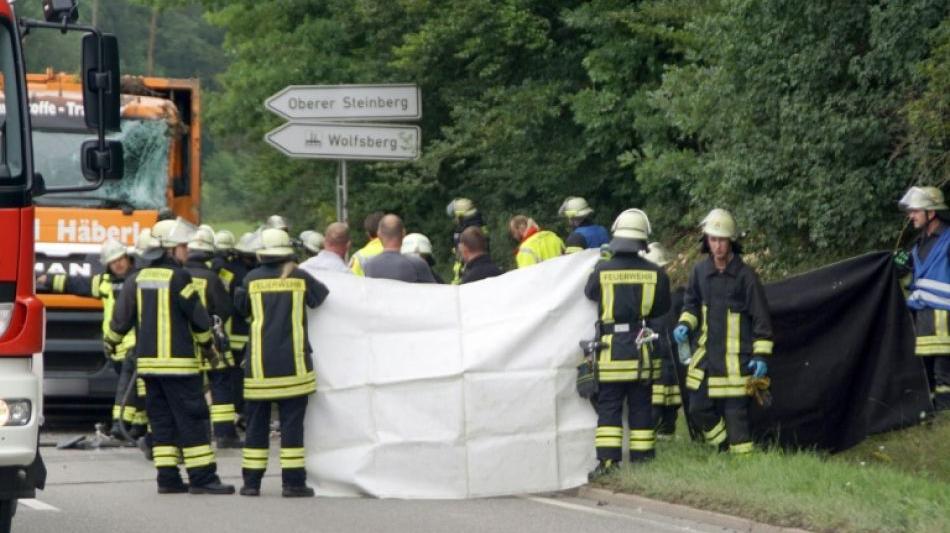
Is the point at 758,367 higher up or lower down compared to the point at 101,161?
lower down

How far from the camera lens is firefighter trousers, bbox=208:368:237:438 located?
13808 millimetres

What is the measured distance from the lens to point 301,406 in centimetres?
1141

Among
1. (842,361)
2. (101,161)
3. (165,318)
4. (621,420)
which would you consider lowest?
(621,420)

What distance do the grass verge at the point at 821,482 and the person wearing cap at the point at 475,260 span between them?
6.46 feet

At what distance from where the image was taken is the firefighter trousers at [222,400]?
13.8 meters

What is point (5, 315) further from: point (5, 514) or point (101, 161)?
point (5, 514)

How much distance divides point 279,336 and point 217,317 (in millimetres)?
2179

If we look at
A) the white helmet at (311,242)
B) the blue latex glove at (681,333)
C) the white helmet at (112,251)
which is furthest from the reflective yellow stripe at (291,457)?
the white helmet at (311,242)

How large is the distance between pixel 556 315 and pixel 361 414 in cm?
151

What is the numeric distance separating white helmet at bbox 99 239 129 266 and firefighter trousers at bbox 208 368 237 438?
59.8 inches

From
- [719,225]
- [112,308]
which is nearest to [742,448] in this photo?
[719,225]

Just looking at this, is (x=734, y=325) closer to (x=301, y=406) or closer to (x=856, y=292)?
(x=856, y=292)

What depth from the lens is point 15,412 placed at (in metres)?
8.17

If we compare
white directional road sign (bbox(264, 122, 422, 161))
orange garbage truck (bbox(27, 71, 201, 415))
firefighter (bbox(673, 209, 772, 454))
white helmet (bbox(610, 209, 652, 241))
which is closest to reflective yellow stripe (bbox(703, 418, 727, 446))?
firefighter (bbox(673, 209, 772, 454))
